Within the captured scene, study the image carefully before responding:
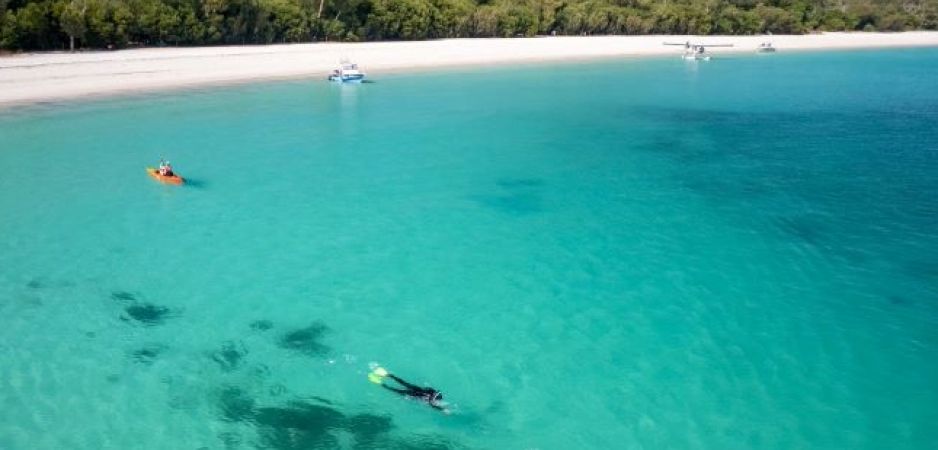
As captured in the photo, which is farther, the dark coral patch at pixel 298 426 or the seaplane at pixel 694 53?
the seaplane at pixel 694 53

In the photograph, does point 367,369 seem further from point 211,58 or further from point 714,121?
point 211,58

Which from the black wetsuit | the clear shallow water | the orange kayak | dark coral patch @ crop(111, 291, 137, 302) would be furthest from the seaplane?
the black wetsuit

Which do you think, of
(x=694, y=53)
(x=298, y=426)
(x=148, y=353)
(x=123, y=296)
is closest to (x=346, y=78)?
(x=123, y=296)

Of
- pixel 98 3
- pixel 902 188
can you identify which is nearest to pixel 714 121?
pixel 902 188

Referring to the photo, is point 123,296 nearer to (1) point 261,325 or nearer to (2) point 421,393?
(1) point 261,325

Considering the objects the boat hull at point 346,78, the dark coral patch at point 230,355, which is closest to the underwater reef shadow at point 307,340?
the dark coral patch at point 230,355

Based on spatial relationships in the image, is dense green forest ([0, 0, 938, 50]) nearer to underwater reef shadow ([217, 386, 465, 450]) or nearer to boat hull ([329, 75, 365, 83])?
boat hull ([329, 75, 365, 83])

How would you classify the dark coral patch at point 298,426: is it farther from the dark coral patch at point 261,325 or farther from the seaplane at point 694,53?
the seaplane at point 694,53
